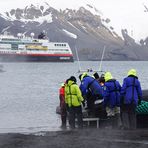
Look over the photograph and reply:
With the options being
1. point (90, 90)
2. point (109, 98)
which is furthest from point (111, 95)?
point (90, 90)

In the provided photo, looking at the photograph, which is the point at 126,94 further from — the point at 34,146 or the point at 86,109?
the point at 34,146

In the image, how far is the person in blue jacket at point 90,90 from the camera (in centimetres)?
1759

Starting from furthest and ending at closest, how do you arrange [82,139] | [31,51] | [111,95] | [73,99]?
1. [31,51]
2. [73,99]
3. [111,95]
4. [82,139]

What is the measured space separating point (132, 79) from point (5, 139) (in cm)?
404

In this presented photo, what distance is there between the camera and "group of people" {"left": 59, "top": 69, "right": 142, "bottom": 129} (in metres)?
16.3

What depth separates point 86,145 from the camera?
13.2m

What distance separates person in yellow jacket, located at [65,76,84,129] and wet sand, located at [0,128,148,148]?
5.05 ft

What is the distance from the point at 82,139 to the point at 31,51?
15562cm

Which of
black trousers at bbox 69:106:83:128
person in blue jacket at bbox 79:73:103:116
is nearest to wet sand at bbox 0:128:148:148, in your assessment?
black trousers at bbox 69:106:83:128

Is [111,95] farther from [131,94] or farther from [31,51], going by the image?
[31,51]

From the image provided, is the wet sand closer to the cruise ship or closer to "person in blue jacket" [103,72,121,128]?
"person in blue jacket" [103,72,121,128]

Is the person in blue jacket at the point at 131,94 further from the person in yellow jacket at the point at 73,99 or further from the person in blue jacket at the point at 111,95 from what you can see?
the person in yellow jacket at the point at 73,99

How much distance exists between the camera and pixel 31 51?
169125mm

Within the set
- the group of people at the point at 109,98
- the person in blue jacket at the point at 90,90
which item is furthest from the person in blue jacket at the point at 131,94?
the person in blue jacket at the point at 90,90
